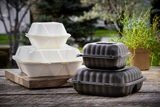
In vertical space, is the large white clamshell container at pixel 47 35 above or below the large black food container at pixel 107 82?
above

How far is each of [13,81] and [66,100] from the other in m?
0.93

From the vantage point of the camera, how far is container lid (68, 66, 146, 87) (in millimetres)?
2010

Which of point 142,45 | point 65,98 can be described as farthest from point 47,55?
point 142,45

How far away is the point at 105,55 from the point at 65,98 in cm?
43

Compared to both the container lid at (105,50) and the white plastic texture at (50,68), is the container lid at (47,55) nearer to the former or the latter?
the white plastic texture at (50,68)

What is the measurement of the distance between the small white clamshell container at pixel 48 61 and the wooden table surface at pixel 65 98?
193 millimetres

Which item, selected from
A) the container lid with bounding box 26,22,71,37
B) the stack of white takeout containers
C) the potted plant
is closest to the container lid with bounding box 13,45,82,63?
the stack of white takeout containers

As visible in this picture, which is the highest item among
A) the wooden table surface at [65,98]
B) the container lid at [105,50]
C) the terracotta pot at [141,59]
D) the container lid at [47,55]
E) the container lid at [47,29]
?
the container lid at [47,29]

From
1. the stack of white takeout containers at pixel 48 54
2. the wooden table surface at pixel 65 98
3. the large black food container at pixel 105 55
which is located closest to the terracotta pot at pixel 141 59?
the wooden table surface at pixel 65 98

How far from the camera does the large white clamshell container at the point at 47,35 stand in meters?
2.50

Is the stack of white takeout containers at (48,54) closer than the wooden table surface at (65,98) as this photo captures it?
No

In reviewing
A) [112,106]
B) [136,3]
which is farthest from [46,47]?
[136,3]

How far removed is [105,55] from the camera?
2.04 m

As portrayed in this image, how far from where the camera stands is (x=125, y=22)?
11.1 feet
